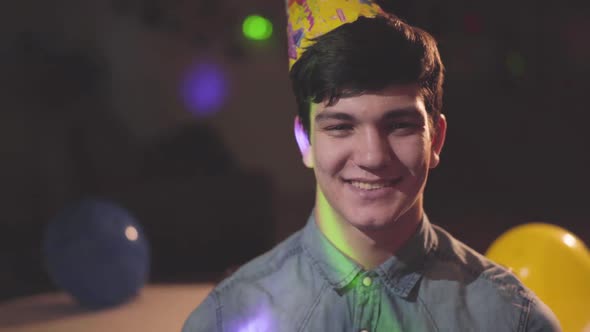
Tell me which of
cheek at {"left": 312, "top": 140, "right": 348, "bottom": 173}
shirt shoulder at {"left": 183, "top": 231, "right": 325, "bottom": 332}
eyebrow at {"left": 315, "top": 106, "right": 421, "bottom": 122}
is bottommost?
shirt shoulder at {"left": 183, "top": 231, "right": 325, "bottom": 332}

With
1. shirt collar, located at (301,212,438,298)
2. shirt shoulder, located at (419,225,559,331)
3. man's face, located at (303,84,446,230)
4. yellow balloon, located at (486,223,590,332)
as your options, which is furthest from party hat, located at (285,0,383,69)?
yellow balloon, located at (486,223,590,332)

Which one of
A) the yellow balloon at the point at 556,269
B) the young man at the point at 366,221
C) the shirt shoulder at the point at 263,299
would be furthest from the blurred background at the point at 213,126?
the shirt shoulder at the point at 263,299

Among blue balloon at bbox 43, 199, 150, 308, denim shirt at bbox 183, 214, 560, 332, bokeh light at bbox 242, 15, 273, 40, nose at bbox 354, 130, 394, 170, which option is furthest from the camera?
bokeh light at bbox 242, 15, 273, 40

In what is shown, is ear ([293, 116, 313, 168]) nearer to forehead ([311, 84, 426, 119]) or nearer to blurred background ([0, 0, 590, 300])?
forehead ([311, 84, 426, 119])

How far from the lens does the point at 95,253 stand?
2.99 metres

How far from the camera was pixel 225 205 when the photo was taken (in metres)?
4.21

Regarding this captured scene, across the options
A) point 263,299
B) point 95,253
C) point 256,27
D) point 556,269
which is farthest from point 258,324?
point 256,27

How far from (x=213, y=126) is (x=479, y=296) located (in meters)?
4.32

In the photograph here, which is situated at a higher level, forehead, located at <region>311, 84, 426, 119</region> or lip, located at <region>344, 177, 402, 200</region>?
forehead, located at <region>311, 84, 426, 119</region>

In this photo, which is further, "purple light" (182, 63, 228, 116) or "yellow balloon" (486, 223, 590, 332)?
"purple light" (182, 63, 228, 116)

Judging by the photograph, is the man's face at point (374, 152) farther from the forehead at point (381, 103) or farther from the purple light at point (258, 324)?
the purple light at point (258, 324)

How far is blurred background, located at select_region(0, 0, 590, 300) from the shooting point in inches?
165

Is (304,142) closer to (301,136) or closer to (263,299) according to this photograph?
(301,136)

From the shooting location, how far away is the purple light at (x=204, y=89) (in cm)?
577
